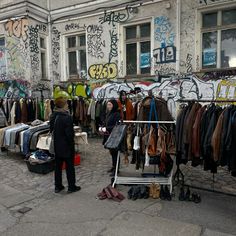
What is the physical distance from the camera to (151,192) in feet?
15.8

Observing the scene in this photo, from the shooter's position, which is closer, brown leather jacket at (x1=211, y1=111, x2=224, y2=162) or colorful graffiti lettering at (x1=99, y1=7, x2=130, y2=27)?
brown leather jacket at (x1=211, y1=111, x2=224, y2=162)

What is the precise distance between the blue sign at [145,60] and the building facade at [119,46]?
0.13ft

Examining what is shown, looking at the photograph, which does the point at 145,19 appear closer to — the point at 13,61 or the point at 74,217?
the point at 13,61

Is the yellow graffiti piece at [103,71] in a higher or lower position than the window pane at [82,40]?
lower

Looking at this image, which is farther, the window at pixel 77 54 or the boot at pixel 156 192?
the window at pixel 77 54

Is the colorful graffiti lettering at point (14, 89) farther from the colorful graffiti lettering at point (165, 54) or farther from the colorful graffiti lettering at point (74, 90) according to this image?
the colorful graffiti lettering at point (165, 54)

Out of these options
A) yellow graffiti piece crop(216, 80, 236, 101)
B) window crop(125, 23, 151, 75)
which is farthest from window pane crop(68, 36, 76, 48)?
yellow graffiti piece crop(216, 80, 236, 101)

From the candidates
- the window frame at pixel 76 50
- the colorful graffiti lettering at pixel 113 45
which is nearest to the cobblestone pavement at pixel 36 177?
the colorful graffiti lettering at pixel 113 45

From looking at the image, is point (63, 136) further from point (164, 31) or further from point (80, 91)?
point (80, 91)

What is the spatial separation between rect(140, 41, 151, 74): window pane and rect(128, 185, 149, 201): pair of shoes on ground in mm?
6708

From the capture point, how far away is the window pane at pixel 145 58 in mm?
10750

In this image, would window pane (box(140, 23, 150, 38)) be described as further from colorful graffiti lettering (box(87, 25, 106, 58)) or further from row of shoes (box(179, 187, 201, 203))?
row of shoes (box(179, 187, 201, 203))

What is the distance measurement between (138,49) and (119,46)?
32.1 inches

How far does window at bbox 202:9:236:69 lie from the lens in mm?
9125
